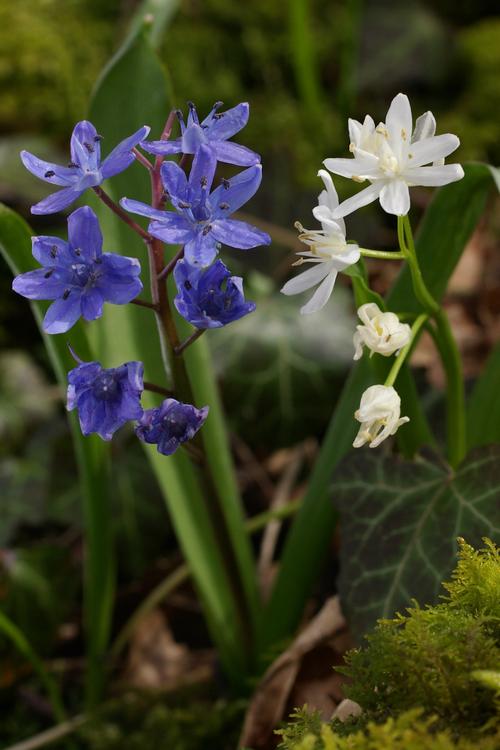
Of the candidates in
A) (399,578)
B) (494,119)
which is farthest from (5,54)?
(399,578)

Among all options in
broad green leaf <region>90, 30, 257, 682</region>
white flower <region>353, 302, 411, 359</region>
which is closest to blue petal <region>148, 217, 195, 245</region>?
white flower <region>353, 302, 411, 359</region>

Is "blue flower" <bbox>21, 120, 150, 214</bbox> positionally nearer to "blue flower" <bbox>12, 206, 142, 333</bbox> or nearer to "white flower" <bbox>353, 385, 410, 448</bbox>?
"blue flower" <bbox>12, 206, 142, 333</bbox>

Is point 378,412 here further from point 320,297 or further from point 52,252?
point 52,252

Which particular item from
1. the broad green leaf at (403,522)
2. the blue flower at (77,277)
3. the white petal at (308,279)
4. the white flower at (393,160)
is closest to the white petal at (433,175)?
the white flower at (393,160)

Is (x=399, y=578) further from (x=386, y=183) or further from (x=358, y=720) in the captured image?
(x=386, y=183)

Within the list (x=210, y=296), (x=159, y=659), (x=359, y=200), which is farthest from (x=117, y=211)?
(x=159, y=659)
